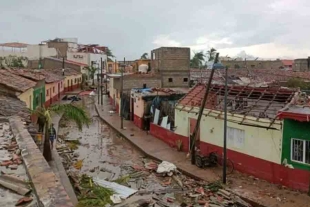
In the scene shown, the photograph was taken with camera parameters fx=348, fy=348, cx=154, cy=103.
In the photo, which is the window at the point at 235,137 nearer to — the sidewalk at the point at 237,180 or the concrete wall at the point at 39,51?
the sidewalk at the point at 237,180

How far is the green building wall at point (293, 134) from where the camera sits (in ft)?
44.6

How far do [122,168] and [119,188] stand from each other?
12.3 feet

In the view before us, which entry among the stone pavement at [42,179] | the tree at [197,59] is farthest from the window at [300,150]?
the tree at [197,59]

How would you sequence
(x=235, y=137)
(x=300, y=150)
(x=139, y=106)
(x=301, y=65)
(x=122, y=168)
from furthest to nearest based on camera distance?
(x=301, y=65) < (x=139, y=106) < (x=122, y=168) < (x=235, y=137) < (x=300, y=150)

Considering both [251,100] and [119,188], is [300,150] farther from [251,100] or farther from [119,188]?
[119,188]

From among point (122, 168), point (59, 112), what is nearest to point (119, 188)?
point (122, 168)

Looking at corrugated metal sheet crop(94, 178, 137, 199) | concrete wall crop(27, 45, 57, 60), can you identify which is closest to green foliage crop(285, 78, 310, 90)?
corrugated metal sheet crop(94, 178, 137, 199)

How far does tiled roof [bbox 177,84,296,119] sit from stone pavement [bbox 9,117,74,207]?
34.4 feet

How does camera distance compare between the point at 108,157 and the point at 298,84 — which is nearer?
the point at 108,157

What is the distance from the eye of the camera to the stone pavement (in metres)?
5.29

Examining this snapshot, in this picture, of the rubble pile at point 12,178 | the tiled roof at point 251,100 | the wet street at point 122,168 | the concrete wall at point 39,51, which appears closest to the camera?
the rubble pile at point 12,178

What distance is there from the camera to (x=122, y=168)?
1816 centimetres

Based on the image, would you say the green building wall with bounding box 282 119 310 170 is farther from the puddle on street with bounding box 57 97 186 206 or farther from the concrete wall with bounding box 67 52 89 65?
the concrete wall with bounding box 67 52 89 65

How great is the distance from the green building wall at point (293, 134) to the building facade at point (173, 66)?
75.9 ft
